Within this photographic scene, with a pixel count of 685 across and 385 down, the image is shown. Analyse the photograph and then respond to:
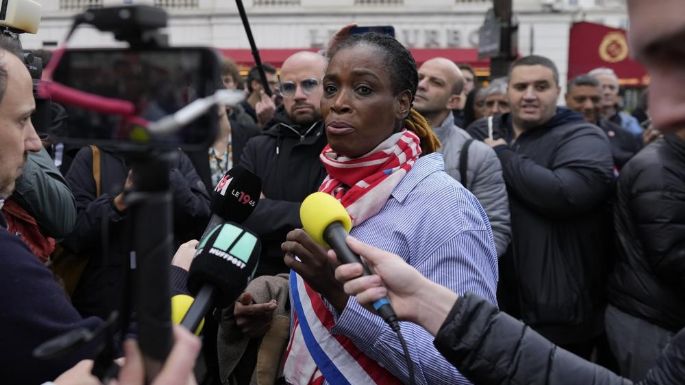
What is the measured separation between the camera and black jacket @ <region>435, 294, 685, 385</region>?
1.72 metres

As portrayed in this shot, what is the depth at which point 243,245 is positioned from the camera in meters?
1.70

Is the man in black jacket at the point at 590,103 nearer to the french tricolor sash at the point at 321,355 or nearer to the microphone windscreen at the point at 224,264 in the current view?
the french tricolor sash at the point at 321,355

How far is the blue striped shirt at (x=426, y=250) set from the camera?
2.15m

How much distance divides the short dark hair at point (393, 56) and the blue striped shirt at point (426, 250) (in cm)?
34

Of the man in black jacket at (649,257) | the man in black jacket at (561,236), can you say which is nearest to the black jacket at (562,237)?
the man in black jacket at (561,236)

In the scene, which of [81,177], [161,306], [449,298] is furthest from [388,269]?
[81,177]

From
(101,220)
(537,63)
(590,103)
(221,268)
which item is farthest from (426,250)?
(590,103)

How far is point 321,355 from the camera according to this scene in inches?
91.3

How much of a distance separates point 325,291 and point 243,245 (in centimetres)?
55

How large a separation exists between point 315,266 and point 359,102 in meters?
0.63

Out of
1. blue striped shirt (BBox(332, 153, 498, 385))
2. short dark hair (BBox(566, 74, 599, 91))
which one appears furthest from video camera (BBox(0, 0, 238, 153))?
short dark hair (BBox(566, 74, 599, 91))

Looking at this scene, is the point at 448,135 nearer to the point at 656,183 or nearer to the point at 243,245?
the point at 656,183

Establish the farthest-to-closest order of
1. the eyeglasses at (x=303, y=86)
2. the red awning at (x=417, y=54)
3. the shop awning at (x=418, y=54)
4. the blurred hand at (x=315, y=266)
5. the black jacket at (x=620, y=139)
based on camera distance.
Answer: the red awning at (x=417, y=54) → the shop awning at (x=418, y=54) → the black jacket at (x=620, y=139) → the eyeglasses at (x=303, y=86) → the blurred hand at (x=315, y=266)

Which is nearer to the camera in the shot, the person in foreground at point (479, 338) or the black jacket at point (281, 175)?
the person in foreground at point (479, 338)
